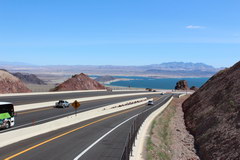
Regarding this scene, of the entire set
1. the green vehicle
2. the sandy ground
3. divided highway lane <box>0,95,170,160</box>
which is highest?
the green vehicle

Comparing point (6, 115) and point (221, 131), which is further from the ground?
point (6, 115)

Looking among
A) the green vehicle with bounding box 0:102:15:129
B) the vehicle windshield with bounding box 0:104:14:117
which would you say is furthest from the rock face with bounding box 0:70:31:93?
the green vehicle with bounding box 0:102:15:129

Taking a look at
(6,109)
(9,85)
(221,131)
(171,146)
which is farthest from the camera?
(9,85)

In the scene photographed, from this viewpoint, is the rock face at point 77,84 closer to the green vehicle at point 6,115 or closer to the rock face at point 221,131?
the rock face at point 221,131

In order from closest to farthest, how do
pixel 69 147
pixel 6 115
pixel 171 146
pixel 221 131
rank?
pixel 69 147 → pixel 6 115 → pixel 171 146 → pixel 221 131

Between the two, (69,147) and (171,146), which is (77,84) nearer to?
(171,146)

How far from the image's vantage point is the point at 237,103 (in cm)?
3409

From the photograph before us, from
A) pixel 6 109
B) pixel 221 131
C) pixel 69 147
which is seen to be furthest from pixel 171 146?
pixel 6 109

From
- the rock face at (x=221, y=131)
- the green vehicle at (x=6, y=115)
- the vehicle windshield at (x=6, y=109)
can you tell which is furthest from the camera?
the vehicle windshield at (x=6, y=109)

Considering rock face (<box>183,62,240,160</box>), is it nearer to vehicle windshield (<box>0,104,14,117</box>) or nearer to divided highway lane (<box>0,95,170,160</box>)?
divided highway lane (<box>0,95,170,160</box>)

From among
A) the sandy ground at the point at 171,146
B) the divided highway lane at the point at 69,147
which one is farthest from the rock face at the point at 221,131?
the divided highway lane at the point at 69,147

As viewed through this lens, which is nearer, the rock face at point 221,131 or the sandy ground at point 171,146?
the sandy ground at point 171,146

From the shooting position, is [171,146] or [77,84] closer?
[171,146]

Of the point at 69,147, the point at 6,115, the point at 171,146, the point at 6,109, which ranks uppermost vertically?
the point at 6,109
